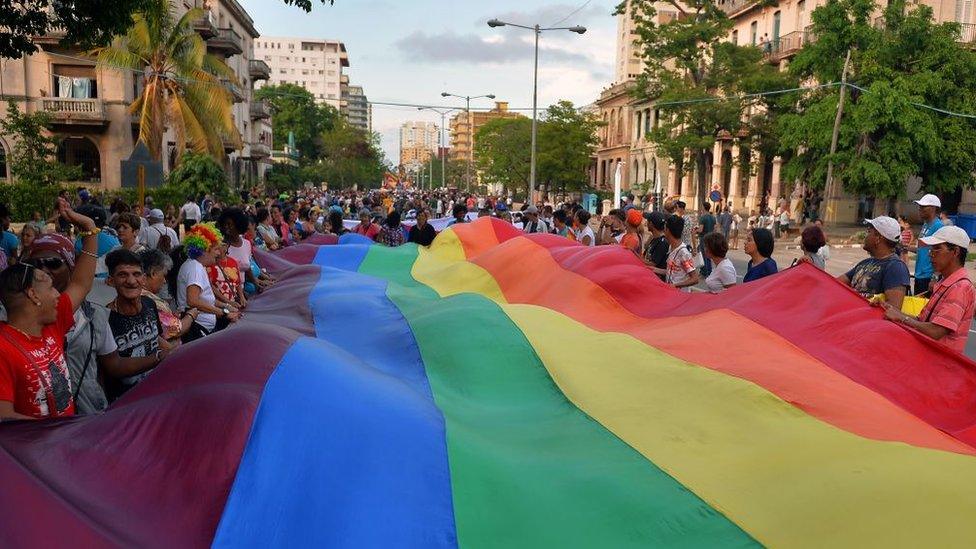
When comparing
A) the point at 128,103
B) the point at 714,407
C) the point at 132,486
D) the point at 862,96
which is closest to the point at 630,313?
the point at 714,407

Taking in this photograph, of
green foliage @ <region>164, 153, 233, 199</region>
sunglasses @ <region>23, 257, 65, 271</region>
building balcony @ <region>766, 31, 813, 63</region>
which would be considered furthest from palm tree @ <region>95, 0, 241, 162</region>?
building balcony @ <region>766, 31, 813, 63</region>

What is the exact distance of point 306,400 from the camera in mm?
3834

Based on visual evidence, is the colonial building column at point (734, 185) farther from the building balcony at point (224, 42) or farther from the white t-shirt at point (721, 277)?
the white t-shirt at point (721, 277)

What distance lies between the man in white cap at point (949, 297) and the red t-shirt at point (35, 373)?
4975 millimetres

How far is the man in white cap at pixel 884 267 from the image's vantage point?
19.5 ft

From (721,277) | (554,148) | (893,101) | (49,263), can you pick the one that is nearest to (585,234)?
(721,277)

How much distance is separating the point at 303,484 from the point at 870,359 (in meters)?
3.73

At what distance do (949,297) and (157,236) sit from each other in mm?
9812

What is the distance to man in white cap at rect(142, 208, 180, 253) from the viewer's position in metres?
10.7

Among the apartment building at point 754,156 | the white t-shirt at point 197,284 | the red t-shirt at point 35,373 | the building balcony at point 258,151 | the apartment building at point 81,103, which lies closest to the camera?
the red t-shirt at point 35,373

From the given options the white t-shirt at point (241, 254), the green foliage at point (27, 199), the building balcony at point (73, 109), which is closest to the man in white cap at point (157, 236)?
the white t-shirt at point (241, 254)

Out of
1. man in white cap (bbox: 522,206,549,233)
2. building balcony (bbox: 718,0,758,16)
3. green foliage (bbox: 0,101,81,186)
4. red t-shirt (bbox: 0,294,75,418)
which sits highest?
building balcony (bbox: 718,0,758,16)

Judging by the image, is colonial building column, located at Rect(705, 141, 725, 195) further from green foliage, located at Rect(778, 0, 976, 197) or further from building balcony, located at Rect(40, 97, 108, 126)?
building balcony, located at Rect(40, 97, 108, 126)

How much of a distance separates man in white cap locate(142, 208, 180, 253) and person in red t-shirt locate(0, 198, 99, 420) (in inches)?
261
